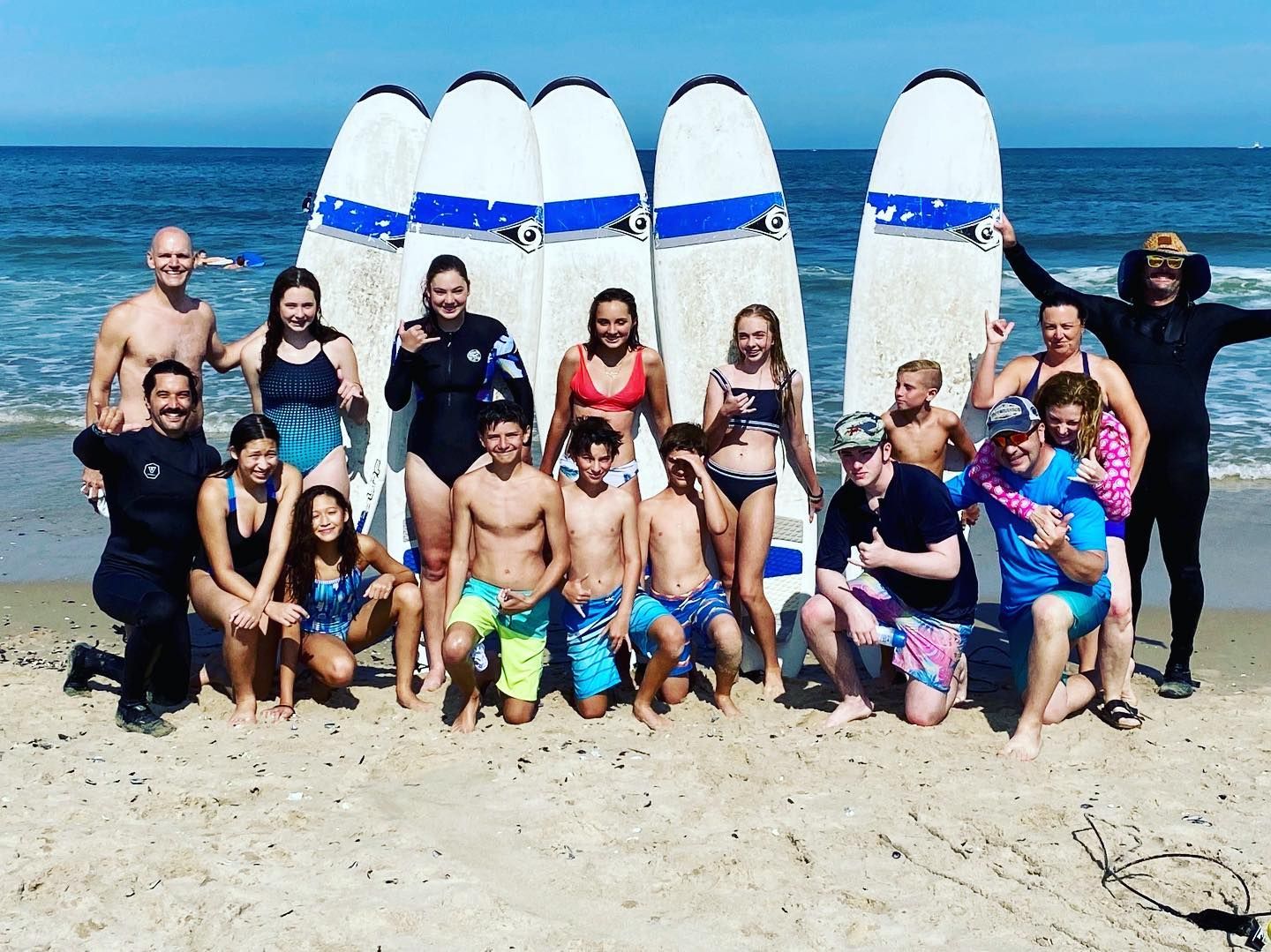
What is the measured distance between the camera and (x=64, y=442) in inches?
348

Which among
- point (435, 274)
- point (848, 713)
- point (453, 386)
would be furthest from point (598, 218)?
point (848, 713)

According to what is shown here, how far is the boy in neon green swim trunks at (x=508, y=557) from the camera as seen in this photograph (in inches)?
175

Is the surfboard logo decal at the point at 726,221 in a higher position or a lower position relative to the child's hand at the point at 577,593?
higher

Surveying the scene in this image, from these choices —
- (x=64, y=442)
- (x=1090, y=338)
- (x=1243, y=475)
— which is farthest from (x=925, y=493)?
(x=1090, y=338)

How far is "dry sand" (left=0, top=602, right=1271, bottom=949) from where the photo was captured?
3229mm

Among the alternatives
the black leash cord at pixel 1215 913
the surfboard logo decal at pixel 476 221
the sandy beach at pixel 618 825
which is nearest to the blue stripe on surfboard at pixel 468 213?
the surfboard logo decal at pixel 476 221

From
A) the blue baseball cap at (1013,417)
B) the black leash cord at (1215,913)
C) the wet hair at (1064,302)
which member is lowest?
the black leash cord at (1215,913)

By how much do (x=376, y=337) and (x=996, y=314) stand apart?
2958 millimetres

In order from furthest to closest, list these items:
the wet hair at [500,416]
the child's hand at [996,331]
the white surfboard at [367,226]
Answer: the white surfboard at [367,226], the child's hand at [996,331], the wet hair at [500,416]

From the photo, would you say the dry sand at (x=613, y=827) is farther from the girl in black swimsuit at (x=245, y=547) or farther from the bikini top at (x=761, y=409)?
the bikini top at (x=761, y=409)

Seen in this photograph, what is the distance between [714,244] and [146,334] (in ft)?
8.23

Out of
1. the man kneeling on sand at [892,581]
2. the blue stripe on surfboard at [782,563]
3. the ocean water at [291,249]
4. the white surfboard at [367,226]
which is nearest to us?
the man kneeling on sand at [892,581]

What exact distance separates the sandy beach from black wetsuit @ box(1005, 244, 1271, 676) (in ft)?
1.71

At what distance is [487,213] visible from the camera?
225 inches
